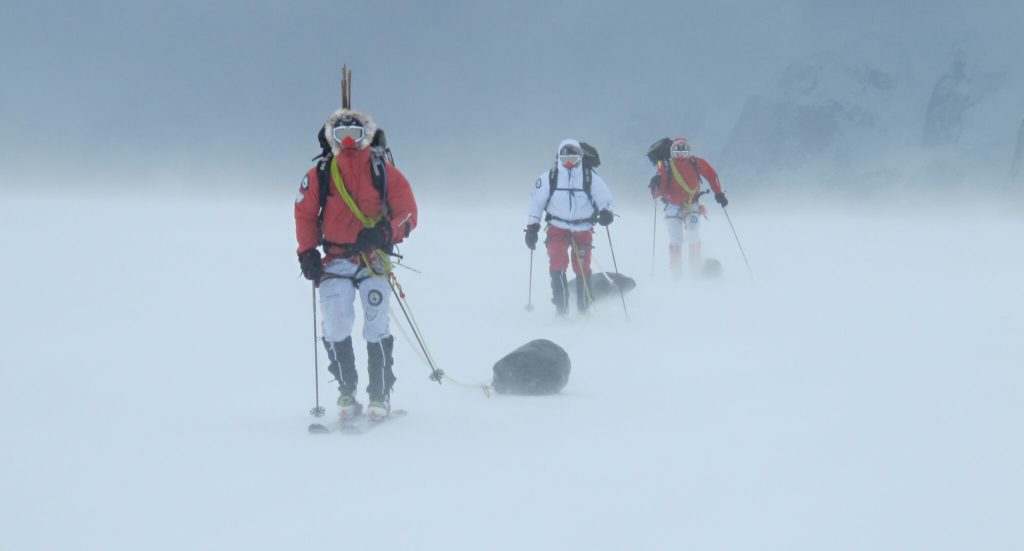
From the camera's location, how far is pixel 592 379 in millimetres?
8195

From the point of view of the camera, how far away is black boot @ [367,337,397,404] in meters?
6.47

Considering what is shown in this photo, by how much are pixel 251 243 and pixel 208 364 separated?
46.7ft

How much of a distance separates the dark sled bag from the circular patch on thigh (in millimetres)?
1633

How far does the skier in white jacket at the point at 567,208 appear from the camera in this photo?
474 inches

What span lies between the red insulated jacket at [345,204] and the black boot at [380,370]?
2.63 ft

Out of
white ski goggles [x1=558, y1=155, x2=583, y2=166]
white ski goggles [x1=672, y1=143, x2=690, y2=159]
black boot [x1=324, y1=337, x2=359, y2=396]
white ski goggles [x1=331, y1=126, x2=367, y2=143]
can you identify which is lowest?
black boot [x1=324, y1=337, x2=359, y2=396]

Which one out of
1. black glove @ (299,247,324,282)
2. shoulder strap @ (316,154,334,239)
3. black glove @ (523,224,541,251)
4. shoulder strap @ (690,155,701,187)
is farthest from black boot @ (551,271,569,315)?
black glove @ (299,247,324,282)

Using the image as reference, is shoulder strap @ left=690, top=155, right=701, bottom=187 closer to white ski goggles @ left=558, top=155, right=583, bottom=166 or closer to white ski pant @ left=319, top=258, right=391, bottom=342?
white ski goggles @ left=558, top=155, right=583, bottom=166

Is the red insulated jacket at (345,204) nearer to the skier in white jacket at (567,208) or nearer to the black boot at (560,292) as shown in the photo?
the skier in white jacket at (567,208)

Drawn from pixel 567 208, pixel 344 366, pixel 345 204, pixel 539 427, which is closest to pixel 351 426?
pixel 344 366

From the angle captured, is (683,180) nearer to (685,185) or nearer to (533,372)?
(685,185)

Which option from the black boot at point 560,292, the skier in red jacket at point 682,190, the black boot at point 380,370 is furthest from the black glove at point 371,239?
the skier in red jacket at point 682,190

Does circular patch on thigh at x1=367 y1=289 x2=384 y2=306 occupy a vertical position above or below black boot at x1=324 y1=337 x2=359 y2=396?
above

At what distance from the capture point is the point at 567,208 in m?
12.1
